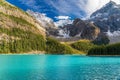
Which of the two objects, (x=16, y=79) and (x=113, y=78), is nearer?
(x=16, y=79)

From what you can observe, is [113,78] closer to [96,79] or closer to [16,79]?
[96,79]

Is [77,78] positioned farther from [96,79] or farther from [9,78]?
[9,78]

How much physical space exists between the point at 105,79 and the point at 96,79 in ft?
9.56

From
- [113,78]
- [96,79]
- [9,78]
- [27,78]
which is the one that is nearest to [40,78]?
[27,78]

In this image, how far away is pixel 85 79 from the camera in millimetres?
93562

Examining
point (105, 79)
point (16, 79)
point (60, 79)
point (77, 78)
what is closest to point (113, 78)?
point (105, 79)

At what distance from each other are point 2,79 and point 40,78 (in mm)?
12318

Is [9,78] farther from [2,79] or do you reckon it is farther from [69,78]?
[69,78]

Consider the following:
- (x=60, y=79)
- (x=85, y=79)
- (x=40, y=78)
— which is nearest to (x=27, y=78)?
(x=40, y=78)

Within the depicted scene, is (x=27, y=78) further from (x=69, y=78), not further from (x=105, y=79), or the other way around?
(x=105, y=79)

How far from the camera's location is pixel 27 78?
93.9 metres

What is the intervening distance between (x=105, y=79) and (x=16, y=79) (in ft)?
94.3

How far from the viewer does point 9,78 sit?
93.1 metres

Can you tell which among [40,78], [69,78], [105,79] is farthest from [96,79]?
[40,78]
